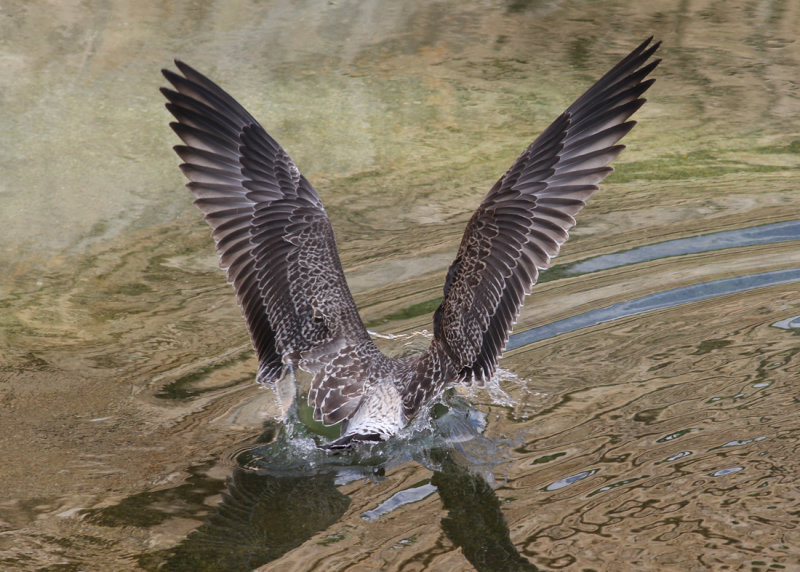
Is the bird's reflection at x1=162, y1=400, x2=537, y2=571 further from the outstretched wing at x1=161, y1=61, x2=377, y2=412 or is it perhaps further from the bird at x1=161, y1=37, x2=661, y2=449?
the outstretched wing at x1=161, y1=61, x2=377, y2=412

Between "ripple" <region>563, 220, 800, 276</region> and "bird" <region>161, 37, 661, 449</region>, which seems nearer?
"bird" <region>161, 37, 661, 449</region>

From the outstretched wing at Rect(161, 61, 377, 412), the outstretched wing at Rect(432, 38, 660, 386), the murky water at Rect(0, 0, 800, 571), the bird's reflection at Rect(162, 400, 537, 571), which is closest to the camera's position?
the bird's reflection at Rect(162, 400, 537, 571)

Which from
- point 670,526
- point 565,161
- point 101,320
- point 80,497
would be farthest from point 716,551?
point 101,320

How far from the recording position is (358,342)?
17.9 feet

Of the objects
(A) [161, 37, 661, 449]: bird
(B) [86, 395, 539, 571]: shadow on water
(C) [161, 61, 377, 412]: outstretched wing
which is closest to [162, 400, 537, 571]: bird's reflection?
(B) [86, 395, 539, 571]: shadow on water

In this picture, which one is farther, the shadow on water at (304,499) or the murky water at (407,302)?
the murky water at (407,302)

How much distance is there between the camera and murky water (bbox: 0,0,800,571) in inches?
174

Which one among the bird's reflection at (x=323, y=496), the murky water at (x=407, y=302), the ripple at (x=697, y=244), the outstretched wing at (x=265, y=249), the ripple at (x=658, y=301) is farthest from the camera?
the ripple at (x=697, y=244)

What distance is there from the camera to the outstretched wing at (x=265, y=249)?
5.43 m

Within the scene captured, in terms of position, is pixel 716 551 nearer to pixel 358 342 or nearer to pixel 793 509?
pixel 793 509

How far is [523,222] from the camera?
503cm

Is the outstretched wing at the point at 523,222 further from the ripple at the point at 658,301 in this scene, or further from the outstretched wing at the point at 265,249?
the ripple at the point at 658,301

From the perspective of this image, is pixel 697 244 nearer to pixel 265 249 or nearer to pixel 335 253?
pixel 335 253

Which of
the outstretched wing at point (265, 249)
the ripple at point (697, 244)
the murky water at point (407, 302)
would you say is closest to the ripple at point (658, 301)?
the murky water at point (407, 302)
